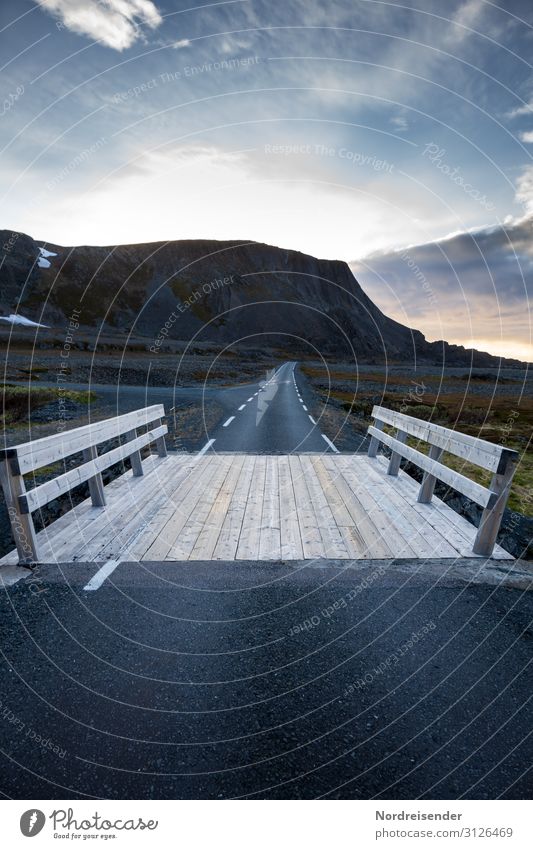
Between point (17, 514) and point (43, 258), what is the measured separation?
190319mm

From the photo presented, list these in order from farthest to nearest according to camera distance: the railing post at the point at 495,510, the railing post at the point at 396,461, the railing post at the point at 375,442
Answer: the railing post at the point at 375,442
the railing post at the point at 396,461
the railing post at the point at 495,510

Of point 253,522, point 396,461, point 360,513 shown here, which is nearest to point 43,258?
point 396,461

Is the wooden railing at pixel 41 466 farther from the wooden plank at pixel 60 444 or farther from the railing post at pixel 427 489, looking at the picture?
the railing post at pixel 427 489

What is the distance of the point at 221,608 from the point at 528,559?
12.4ft

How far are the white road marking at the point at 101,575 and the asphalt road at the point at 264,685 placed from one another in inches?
3.0

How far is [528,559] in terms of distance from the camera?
16.6 ft

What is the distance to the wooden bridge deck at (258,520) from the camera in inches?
191

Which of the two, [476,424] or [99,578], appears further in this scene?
[476,424]

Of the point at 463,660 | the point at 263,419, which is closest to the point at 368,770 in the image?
the point at 463,660

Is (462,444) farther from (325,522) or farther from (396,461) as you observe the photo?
(396,461)

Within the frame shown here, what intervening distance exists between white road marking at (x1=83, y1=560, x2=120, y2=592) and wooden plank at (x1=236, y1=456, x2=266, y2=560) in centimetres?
133

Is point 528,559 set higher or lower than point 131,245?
lower
